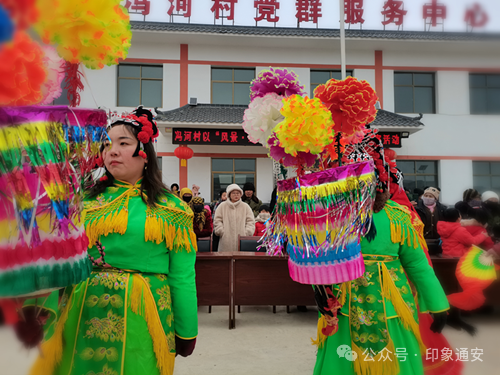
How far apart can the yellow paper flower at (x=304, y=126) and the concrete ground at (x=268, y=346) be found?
207 centimetres

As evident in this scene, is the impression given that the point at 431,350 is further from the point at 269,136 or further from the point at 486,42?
the point at 486,42

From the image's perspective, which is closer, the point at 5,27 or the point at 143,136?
the point at 5,27

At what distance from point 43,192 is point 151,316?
77 cm

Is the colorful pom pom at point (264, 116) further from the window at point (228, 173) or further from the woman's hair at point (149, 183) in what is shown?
the window at point (228, 173)

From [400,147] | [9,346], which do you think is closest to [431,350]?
[9,346]

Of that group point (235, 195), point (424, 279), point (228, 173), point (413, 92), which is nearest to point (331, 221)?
point (424, 279)

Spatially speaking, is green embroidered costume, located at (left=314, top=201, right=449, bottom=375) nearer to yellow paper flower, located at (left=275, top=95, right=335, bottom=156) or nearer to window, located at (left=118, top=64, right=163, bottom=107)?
yellow paper flower, located at (left=275, top=95, right=335, bottom=156)

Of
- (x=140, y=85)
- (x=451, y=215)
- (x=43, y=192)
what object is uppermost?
(x=140, y=85)

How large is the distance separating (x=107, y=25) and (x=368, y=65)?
11.7m

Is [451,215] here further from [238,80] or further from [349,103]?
[238,80]

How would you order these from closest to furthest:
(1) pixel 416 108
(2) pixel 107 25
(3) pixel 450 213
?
(2) pixel 107 25
(3) pixel 450 213
(1) pixel 416 108

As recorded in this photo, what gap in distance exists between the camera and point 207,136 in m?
9.34

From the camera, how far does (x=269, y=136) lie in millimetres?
1492

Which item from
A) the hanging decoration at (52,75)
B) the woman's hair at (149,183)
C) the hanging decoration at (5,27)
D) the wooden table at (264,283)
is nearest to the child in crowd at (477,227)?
the wooden table at (264,283)
